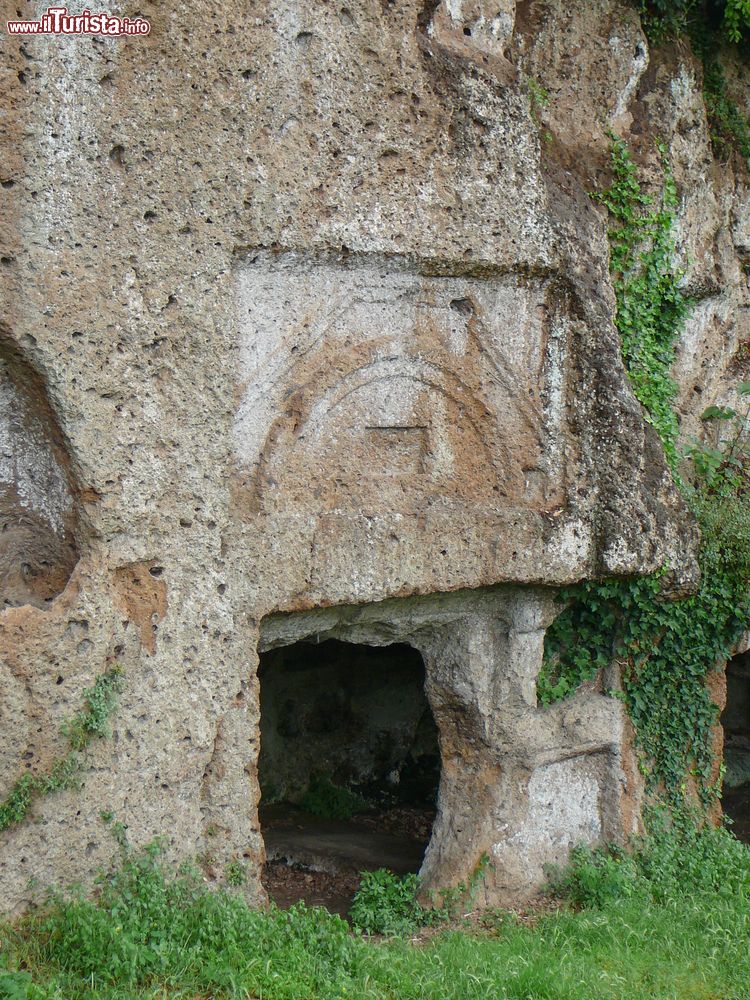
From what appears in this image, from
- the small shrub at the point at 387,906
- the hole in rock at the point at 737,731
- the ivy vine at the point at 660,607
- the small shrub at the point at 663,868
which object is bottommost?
the small shrub at the point at 387,906

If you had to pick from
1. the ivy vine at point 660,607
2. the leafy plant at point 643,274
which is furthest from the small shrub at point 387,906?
the leafy plant at point 643,274

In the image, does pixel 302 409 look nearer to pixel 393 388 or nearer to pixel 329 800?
pixel 393 388

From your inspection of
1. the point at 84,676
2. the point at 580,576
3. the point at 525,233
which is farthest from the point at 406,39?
the point at 84,676

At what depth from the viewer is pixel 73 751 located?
14.3 feet

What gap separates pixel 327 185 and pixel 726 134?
367cm

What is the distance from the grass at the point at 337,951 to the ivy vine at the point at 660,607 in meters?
1.08

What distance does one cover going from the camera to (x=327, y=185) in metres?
4.91

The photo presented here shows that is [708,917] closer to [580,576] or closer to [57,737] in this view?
[580,576]

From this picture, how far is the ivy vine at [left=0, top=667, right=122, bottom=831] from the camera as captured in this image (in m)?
4.21

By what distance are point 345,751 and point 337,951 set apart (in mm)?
4068

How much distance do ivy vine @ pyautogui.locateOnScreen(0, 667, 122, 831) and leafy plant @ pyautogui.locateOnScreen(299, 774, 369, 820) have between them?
4166mm

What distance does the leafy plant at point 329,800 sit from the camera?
8.30 metres

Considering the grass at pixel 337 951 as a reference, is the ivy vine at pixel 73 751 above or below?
above

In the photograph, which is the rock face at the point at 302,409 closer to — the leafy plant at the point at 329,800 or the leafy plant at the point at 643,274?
the leafy plant at the point at 643,274
